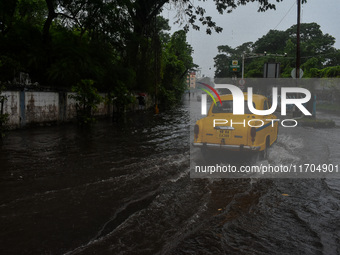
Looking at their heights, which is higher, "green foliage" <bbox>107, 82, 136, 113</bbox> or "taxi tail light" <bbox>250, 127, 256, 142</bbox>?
"green foliage" <bbox>107, 82, 136, 113</bbox>

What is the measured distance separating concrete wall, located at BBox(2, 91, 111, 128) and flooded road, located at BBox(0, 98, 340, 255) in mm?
4127

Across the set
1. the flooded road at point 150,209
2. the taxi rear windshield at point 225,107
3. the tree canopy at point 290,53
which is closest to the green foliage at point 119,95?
the flooded road at point 150,209

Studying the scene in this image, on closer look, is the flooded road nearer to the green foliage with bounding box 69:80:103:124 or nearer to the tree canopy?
the green foliage with bounding box 69:80:103:124

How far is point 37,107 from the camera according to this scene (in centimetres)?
1292

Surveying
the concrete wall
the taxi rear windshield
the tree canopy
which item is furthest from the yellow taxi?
the tree canopy

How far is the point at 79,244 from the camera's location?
3277 millimetres

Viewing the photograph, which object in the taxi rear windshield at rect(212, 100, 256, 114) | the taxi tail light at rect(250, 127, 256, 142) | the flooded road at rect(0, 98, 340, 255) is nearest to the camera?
the flooded road at rect(0, 98, 340, 255)

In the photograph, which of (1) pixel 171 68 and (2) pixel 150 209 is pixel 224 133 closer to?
(2) pixel 150 209

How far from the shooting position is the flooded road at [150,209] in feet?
11.0

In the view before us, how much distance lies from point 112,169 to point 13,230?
121 inches

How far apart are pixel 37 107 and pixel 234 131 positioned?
9223 millimetres

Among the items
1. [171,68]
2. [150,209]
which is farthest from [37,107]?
[171,68]

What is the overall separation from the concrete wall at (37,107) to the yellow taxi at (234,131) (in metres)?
7.72

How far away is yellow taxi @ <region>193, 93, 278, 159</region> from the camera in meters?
7.09
